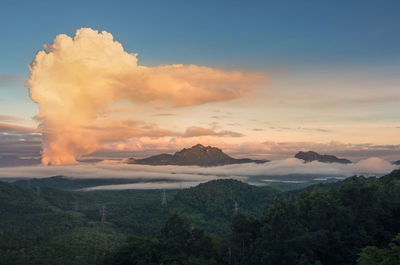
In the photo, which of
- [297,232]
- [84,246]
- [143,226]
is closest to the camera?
[297,232]

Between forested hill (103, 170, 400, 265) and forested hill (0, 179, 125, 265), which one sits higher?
forested hill (103, 170, 400, 265)

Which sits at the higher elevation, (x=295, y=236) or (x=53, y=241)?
(x=295, y=236)

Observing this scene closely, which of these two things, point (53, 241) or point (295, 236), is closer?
point (295, 236)

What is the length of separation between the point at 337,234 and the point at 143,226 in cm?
15561

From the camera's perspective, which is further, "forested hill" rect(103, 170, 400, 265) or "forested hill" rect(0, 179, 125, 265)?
"forested hill" rect(0, 179, 125, 265)

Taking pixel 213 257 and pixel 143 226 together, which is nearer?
pixel 213 257

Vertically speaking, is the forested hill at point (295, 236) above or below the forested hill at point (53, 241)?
above

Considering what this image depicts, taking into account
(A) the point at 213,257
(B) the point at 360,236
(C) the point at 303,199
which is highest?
(C) the point at 303,199

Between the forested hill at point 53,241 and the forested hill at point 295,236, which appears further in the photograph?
the forested hill at point 53,241

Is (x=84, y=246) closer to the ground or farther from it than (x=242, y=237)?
closer to the ground

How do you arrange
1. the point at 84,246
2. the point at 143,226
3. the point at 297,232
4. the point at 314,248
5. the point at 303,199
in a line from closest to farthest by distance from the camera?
the point at 314,248 → the point at 297,232 → the point at 303,199 → the point at 84,246 → the point at 143,226

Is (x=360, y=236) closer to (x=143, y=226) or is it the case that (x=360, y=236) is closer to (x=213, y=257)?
(x=213, y=257)

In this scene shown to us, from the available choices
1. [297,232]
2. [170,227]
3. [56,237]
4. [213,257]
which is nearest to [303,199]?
[297,232]

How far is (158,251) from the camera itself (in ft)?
209
